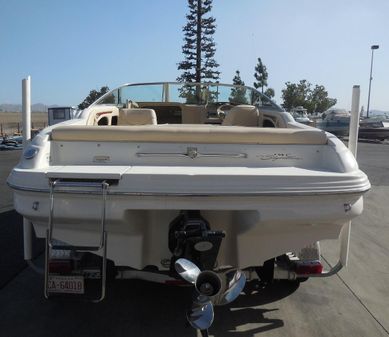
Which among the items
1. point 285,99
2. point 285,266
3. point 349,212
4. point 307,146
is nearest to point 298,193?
point 349,212

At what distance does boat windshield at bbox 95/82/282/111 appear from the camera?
6.41 m

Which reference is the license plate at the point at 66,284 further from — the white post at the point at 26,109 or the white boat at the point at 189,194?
the white post at the point at 26,109

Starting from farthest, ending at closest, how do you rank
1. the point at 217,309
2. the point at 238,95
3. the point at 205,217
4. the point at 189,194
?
the point at 238,95, the point at 217,309, the point at 205,217, the point at 189,194

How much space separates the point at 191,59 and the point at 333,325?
31618 millimetres

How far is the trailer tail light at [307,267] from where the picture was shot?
3.65 metres

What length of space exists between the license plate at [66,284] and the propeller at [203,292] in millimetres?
798

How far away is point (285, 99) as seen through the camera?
65750mm

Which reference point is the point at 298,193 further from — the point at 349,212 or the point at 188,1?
the point at 188,1

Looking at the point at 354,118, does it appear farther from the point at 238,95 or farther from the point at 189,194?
the point at 238,95

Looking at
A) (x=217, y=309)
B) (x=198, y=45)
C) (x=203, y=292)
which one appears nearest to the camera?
(x=203, y=292)

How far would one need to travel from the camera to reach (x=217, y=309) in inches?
153

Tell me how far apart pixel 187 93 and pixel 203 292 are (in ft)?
15.7

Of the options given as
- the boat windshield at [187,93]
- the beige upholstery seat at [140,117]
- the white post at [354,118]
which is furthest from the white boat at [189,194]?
the boat windshield at [187,93]

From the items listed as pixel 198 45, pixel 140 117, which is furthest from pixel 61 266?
pixel 198 45
